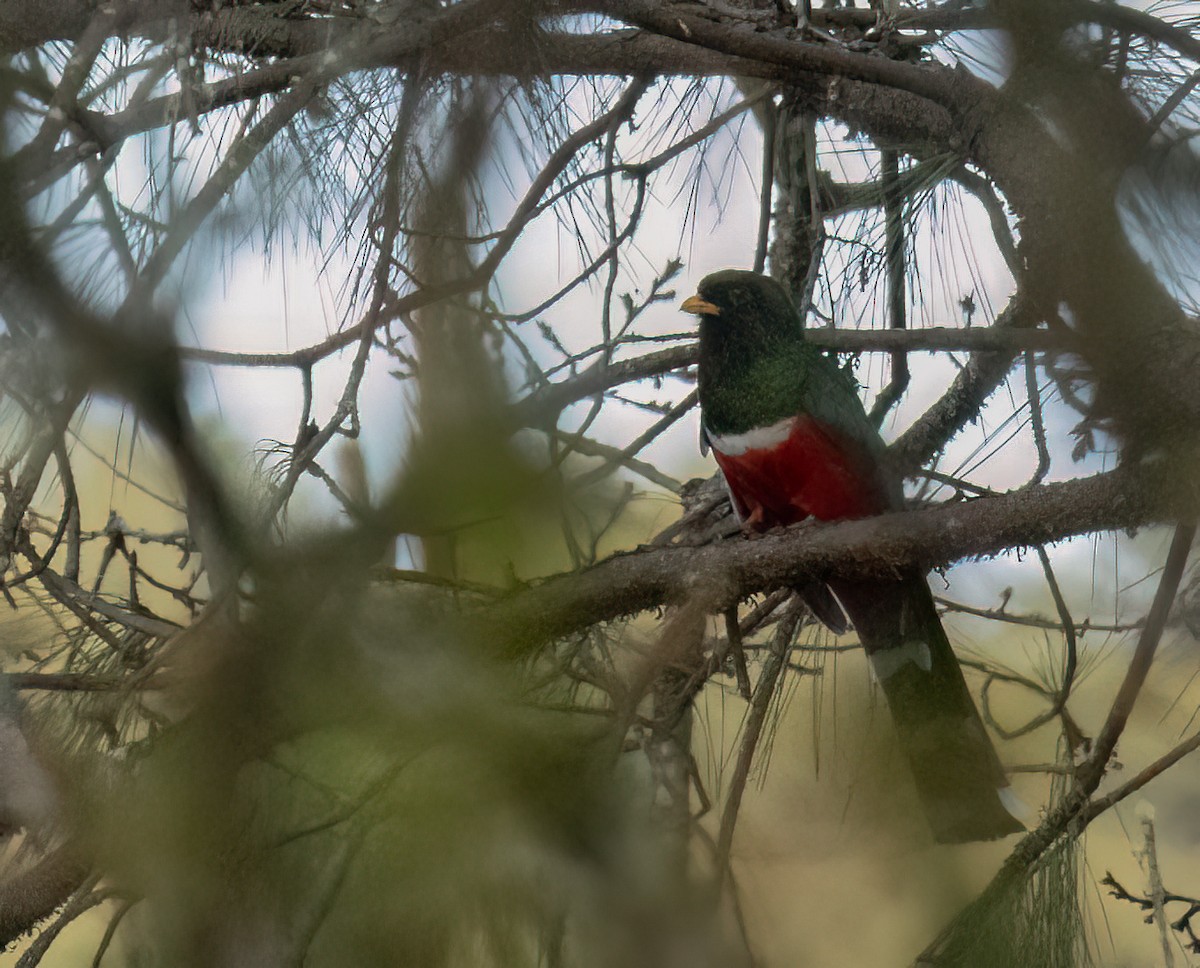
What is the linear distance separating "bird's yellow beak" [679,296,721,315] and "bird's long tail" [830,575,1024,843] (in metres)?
0.90

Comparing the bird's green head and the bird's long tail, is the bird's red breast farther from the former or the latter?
the bird's long tail

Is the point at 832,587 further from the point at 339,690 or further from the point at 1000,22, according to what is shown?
the point at 339,690

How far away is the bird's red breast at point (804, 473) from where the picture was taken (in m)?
2.61

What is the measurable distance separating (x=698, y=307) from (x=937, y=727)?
1.41 meters

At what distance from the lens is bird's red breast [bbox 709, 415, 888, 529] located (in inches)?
103

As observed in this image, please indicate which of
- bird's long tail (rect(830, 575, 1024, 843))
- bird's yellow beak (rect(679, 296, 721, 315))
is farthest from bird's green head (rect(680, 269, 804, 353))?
bird's long tail (rect(830, 575, 1024, 843))

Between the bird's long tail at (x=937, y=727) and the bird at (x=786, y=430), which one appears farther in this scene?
the bird at (x=786, y=430)

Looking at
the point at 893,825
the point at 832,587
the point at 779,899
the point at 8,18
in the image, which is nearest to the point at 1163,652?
the point at 893,825

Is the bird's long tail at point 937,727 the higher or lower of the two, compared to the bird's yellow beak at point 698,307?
lower

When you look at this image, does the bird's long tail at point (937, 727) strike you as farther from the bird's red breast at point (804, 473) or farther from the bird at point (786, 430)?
the bird's red breast at point (804, 473)

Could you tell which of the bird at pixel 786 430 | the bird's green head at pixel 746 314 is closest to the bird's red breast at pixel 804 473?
the bird at pixel 786 430

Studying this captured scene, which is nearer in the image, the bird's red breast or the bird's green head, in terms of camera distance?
the bird's red breast

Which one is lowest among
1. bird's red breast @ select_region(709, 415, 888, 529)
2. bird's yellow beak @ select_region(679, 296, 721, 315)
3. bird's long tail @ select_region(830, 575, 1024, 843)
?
bird's long tail @ select_region(830, 575, 1024, 843)

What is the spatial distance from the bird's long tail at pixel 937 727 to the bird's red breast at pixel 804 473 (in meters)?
0.49
